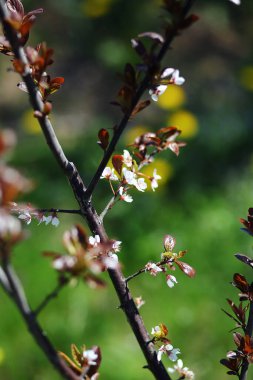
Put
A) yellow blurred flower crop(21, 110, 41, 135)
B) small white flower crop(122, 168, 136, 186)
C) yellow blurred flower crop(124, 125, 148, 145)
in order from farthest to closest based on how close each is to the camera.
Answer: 1. yellow blurred flower crop(21, 110, 41, 135)
2. yellow blurred flower crop(124, 125, 148, 145)
3. small white flower crop(122, 168, 136, 186)

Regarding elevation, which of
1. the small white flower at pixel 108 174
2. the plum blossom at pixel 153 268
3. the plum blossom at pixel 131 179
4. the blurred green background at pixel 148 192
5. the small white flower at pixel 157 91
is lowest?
the blurred green background at pixel 148 192

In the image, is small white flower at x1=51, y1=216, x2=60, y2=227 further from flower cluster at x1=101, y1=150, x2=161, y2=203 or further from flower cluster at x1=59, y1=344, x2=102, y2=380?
flower cluster at x1=59, y1=344, x2=102, y2=380

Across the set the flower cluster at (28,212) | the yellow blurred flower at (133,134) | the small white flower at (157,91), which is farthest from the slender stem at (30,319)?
the yellow blurred flower at (133,134)

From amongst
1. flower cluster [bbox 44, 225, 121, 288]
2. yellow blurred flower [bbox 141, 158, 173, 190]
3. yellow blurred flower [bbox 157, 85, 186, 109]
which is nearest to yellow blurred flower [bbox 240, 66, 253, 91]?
yellow blurred flower [bbox 157, 85, 186, 109]

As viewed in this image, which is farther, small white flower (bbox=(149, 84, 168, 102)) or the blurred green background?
the blurred green background

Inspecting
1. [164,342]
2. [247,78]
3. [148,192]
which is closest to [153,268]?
[164,342]

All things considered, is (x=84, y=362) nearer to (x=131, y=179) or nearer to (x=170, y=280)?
(x=170, y=280)

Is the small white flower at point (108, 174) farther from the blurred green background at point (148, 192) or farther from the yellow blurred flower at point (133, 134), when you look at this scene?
the yellow blurred flower at point (133, 134)
